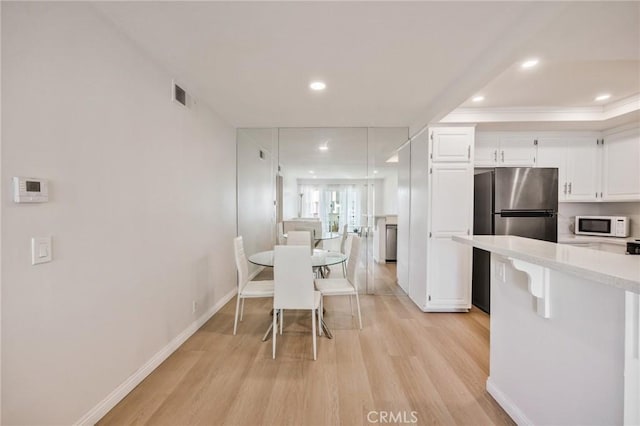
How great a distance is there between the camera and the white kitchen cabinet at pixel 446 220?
3.26m

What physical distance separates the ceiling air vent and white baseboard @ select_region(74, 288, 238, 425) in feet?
7.21

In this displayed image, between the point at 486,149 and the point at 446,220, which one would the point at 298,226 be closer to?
the point at 446,220

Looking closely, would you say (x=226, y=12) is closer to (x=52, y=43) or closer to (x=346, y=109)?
(x=52, y=43)

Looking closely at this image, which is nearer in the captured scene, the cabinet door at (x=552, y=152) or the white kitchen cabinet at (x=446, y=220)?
the white kitchen cabinet at (x=446, y=220)

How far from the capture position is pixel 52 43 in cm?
137

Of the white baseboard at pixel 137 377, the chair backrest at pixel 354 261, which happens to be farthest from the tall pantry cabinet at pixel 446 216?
the white baseboard at pixel 137 377

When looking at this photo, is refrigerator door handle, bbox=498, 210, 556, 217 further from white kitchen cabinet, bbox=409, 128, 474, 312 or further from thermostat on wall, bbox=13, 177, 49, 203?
thermostat on wall, bbox=13, 177, 49, 203

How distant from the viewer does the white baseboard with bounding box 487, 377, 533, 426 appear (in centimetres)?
159

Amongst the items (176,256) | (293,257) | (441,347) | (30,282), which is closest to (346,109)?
(293,257)

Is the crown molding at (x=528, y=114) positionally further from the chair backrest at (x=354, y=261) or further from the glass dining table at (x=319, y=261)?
the glass dining table at (x=319, y=261)

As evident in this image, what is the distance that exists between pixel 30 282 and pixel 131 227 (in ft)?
2.23

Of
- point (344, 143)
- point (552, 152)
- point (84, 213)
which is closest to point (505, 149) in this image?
point (552, 152)

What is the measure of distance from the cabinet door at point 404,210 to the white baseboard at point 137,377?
288 cm

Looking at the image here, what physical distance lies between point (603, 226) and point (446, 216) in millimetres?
2099
